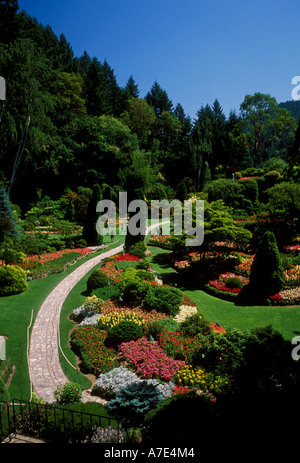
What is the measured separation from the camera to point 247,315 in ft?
44.6

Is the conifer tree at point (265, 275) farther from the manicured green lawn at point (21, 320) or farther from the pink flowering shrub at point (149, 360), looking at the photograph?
the manicured green lawn at point (21, 320)

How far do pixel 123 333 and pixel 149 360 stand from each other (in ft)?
5.79

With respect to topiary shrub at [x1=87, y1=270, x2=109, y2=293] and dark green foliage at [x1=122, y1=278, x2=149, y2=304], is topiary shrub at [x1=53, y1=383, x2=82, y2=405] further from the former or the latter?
topiary shrub at [x1=87, y1=270, x2=109, y2=293]

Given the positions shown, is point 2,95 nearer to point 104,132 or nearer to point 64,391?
point 104,132

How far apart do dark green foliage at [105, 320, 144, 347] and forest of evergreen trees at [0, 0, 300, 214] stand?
13.3 metres

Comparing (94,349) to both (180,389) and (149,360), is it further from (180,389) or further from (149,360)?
(180,389)

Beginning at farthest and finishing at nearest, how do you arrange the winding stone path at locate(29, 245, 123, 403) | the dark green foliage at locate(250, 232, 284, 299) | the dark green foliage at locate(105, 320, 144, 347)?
the dark green foliage at locate(250, 232, 284, 299) → the dark green foliage at locate(105, 320, 144, 347) → the winding stone path at locate(29, 245, 123, 403)

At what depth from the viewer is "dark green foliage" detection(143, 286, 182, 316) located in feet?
44.9

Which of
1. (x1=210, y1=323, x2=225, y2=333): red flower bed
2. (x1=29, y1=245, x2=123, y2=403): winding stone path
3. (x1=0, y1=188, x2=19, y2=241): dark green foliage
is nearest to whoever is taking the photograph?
(x1=29, y1=245, x2=123, y2=403): winding stone path

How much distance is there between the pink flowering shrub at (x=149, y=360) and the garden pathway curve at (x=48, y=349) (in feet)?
5.36

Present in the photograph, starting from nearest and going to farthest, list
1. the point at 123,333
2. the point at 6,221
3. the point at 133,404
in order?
the point at 133,404 < the point at 123,333 < the point at 6,221

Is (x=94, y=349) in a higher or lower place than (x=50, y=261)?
lower

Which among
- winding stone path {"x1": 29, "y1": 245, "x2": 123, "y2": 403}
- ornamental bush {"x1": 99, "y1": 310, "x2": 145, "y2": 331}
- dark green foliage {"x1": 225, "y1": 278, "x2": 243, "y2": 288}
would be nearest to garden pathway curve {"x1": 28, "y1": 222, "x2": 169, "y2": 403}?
winding stone path {"x1": 29, "y1": 245, "x2": 123, "y2": 403}

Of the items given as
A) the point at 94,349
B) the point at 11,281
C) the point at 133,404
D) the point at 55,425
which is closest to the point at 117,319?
the point at 94,349
